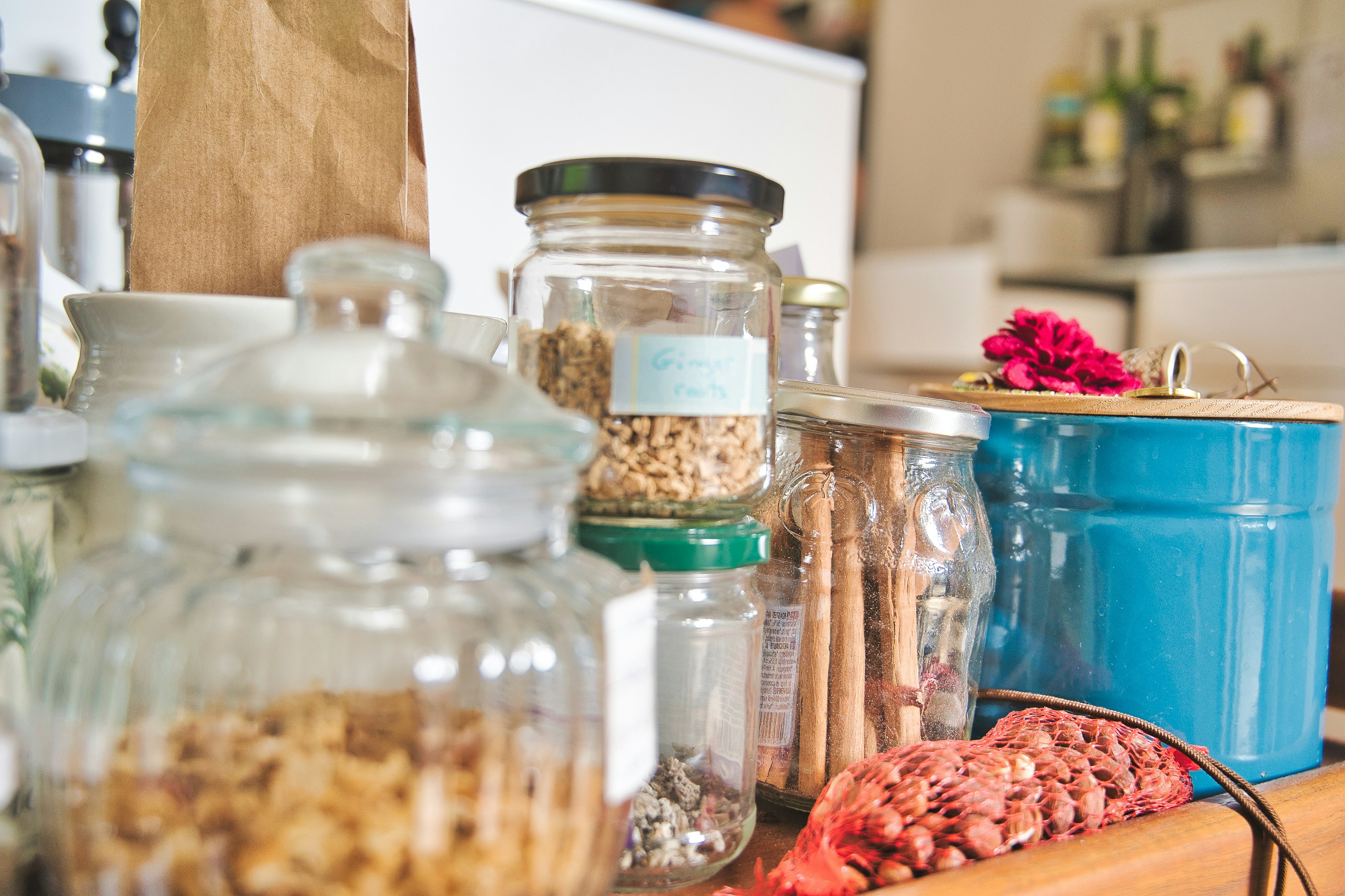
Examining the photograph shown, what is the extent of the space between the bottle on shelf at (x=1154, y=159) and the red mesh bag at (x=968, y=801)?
2733 mm

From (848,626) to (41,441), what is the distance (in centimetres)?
40

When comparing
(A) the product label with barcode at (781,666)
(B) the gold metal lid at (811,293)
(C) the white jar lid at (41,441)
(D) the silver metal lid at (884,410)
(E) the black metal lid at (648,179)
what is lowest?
(A) the product label with barcode at (781,666)

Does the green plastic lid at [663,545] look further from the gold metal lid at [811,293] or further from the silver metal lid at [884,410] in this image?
the gold metal lid at [811,293]

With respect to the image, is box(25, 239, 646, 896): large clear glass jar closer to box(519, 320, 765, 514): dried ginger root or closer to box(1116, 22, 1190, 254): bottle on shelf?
box(519, 320, 765, 514): dried ginger root

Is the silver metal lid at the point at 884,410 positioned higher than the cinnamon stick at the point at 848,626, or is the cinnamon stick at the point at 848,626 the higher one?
the silver metal lid at the point at 884,410

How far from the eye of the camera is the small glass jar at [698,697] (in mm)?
467

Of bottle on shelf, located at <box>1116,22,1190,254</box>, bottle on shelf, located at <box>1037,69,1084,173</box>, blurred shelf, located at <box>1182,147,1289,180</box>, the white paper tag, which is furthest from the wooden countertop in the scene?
bottle on shelf, located at <box>1037,69,1084,173</box>

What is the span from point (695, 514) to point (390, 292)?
181 mm

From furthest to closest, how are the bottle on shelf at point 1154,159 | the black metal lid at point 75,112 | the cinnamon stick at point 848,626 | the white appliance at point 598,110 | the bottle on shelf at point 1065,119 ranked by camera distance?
the bottle on shelf at point 1065,119, the bottle on shelf at point 1154,159, the white appliance at point 598,110, the black metal lid at point 75,112, the cinnamon stick at point 848,626

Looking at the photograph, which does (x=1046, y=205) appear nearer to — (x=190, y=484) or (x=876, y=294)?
(x=876, y=294)

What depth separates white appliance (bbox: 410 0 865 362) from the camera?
0.92m

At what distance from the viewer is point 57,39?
95cm

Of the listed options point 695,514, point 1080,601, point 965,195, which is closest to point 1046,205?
point 965,195

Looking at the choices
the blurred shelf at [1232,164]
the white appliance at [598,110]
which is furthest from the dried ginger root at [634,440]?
the blurred shelf at [1232,164]
